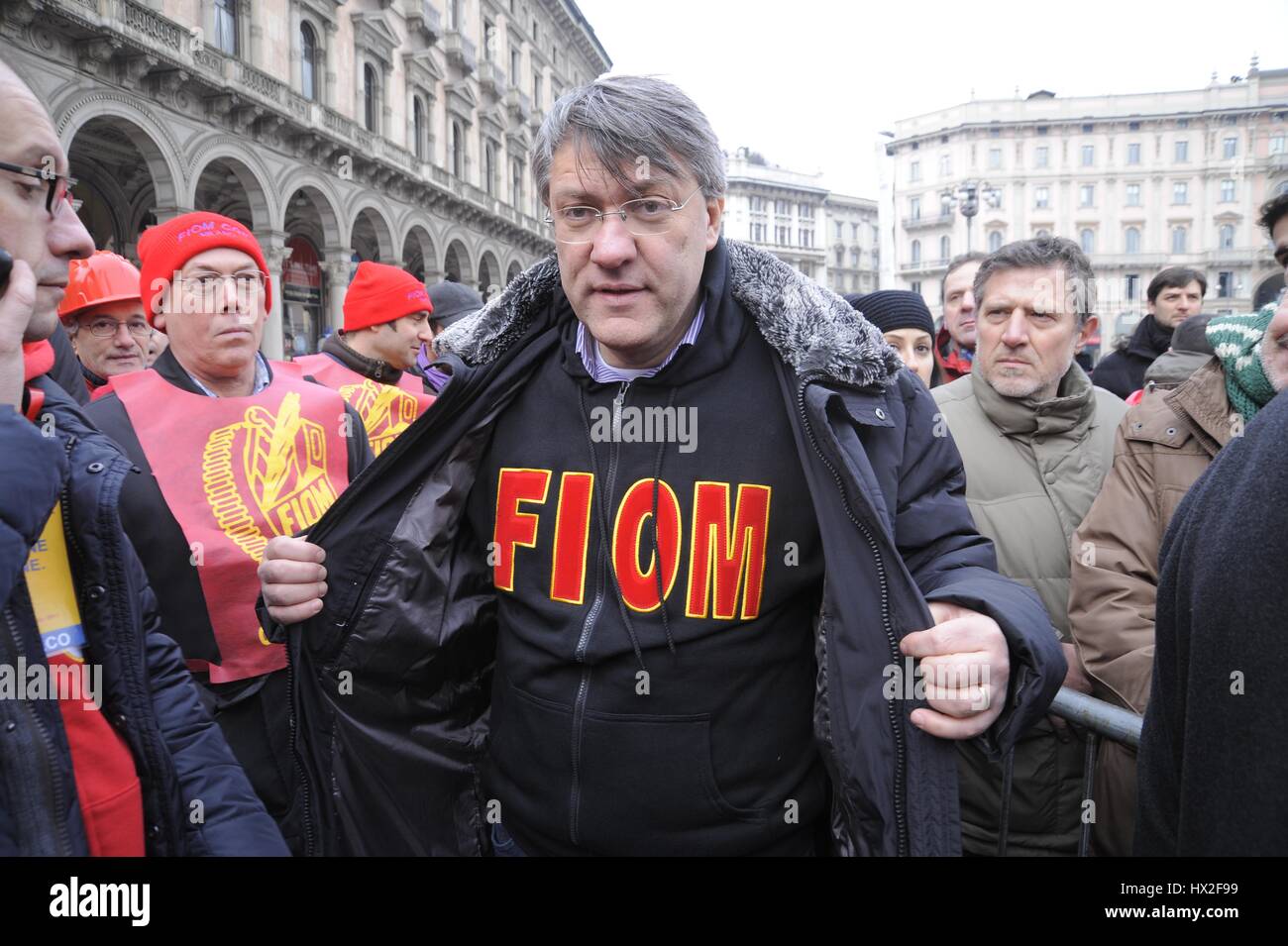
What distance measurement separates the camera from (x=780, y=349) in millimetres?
1717

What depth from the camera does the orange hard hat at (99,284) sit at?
3.85 metres

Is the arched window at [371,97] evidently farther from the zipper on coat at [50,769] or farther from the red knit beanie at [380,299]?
the zipper on coat at [50,769]

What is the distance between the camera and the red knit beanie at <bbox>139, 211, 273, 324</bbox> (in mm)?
2648

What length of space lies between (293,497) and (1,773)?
1364 millimetres

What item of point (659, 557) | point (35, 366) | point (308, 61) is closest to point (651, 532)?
point (659, 557)

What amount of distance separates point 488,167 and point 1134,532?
31.6 meters

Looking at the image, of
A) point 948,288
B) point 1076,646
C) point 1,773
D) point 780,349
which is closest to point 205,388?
point 1,773

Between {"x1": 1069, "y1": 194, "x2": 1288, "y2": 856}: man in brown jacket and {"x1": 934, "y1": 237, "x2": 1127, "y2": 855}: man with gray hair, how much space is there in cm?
17

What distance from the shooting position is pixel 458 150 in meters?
27.7

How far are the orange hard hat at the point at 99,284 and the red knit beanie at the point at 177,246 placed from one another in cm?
136

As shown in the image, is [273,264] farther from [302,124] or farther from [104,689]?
[104,689]

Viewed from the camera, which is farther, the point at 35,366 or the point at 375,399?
the point at 375,399
